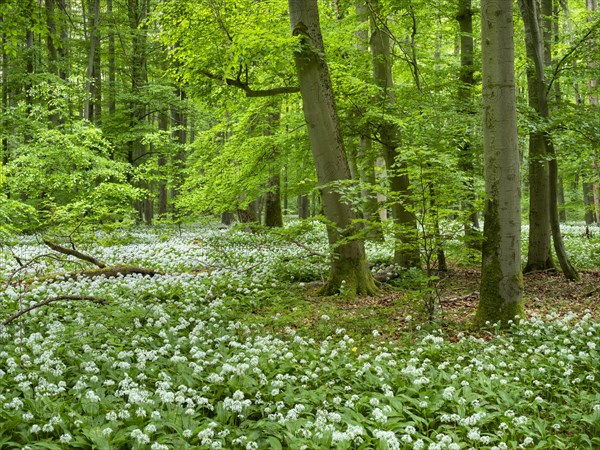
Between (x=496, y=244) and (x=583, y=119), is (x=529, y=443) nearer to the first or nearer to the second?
(x=496, y=244)

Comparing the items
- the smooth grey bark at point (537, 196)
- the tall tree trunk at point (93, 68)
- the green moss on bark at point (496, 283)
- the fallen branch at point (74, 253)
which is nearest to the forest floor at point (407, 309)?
the green moss on bark at point (496, 283)

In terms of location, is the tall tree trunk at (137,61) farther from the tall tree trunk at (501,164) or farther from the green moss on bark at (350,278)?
the tall tree trunk at (501,164)

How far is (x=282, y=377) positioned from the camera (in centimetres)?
477

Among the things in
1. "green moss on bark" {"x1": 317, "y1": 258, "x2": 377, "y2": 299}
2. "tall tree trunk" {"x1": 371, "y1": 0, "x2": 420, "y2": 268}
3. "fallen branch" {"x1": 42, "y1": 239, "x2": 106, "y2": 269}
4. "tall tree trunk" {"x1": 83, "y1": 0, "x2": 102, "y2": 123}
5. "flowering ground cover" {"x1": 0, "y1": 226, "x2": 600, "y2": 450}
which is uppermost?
"tall tree trunk" {"x1": 83, "y1": 0, "x2": 102, "y2": 123}

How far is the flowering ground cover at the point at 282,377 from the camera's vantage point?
3.75m

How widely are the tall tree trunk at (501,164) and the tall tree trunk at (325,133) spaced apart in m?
2.68

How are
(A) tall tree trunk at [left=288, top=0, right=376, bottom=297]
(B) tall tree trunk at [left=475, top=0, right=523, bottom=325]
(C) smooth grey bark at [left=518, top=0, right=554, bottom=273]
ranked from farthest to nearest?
(C) smooth grey bark at [left=518, top=0, right=554, bottom=273]
(A) tall tree trunk at [left=288, top=0, right=376, bottom=297]
(B) tall tree trunk at [left=475, top=0, right=523, bottom=325]

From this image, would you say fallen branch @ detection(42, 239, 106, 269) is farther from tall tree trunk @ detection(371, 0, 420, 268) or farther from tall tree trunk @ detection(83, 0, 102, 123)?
tall tree trunk @ detection(83, 0, 102, 123)

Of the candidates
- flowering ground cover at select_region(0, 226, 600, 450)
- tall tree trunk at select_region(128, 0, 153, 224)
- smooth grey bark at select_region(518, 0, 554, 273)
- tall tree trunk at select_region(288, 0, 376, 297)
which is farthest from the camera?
tall tree trunk at select_region(128, 0, 153, 224)

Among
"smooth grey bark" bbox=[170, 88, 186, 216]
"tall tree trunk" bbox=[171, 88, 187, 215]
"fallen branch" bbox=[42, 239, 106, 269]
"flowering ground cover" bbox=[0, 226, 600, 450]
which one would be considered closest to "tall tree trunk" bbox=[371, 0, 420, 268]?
"flowering ground cover" bbox=[0, 226, 600, 450]

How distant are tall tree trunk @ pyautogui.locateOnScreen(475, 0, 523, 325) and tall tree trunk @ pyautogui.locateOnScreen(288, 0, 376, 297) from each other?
2.68 metres

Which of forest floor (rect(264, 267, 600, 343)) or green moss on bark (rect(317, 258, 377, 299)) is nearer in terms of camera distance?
forest floor (rect(264, 267, 600, 343))

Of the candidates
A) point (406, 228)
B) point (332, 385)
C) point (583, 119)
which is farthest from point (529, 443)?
point (583, 119)

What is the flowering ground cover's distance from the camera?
375 cm
